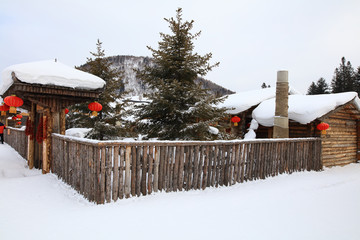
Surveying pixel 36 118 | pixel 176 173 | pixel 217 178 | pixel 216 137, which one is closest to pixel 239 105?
pixel 216 137

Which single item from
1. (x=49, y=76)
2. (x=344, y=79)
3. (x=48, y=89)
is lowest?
(x=48, y=89)

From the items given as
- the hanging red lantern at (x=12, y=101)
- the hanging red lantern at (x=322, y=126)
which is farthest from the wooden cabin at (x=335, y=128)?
the hanging red lantern at (x=12, y=101)

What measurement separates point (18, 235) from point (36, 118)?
21.0ft

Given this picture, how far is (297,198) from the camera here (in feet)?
19.4

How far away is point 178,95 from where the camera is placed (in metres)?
8.52

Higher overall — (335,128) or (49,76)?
(49,76)

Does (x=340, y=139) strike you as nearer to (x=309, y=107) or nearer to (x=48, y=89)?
(x=309, y=107)

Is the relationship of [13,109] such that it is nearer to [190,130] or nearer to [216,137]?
[190,130]

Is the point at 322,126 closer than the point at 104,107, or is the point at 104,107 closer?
the point at 322,126

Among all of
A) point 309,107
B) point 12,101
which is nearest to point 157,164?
point 12,101

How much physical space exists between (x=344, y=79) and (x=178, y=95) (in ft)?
179

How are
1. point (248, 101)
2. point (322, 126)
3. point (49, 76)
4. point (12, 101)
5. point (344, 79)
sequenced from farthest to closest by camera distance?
point (344, 79), point (248, 101), point (322, 126), point (12, 101), point (49, 76)

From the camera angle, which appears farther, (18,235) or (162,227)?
(162,227)

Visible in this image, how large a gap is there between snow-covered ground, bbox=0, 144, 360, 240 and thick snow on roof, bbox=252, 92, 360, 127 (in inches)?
209
